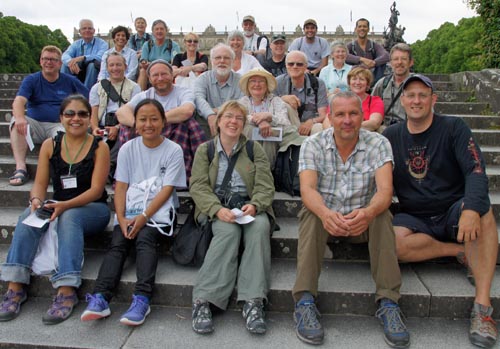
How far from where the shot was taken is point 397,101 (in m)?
4.77

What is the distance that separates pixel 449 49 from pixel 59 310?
1471 inches

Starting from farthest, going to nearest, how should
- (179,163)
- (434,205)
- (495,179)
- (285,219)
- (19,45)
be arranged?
1. (19,45)
2. (495,179)
3. (285,219)
4. (179,163)
5. (434,205)

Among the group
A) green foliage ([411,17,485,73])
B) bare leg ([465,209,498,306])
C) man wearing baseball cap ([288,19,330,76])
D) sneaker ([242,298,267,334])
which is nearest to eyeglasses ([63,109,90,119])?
sneaker ([242,298,267,334])

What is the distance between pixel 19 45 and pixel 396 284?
39.5 metres

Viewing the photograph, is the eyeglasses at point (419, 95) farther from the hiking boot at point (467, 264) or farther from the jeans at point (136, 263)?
the jeans at point (136, 263)

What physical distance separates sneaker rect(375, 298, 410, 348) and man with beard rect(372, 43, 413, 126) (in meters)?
2.60

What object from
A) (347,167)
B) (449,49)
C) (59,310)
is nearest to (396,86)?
(347,167)

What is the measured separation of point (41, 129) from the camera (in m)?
4.96

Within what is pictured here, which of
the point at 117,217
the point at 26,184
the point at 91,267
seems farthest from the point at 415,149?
the point at 26,184

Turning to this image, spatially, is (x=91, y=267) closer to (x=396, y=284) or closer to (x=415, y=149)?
(x=396, y=284)

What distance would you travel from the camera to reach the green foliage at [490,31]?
755 cm

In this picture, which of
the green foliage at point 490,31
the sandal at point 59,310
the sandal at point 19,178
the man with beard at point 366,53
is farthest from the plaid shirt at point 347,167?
the green foliage at point 490,31

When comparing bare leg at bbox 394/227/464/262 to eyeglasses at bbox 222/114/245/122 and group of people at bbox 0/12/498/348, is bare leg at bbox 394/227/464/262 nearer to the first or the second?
group of people at bbox 0/12/498/348

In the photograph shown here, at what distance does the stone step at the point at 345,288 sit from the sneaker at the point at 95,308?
231 mm
